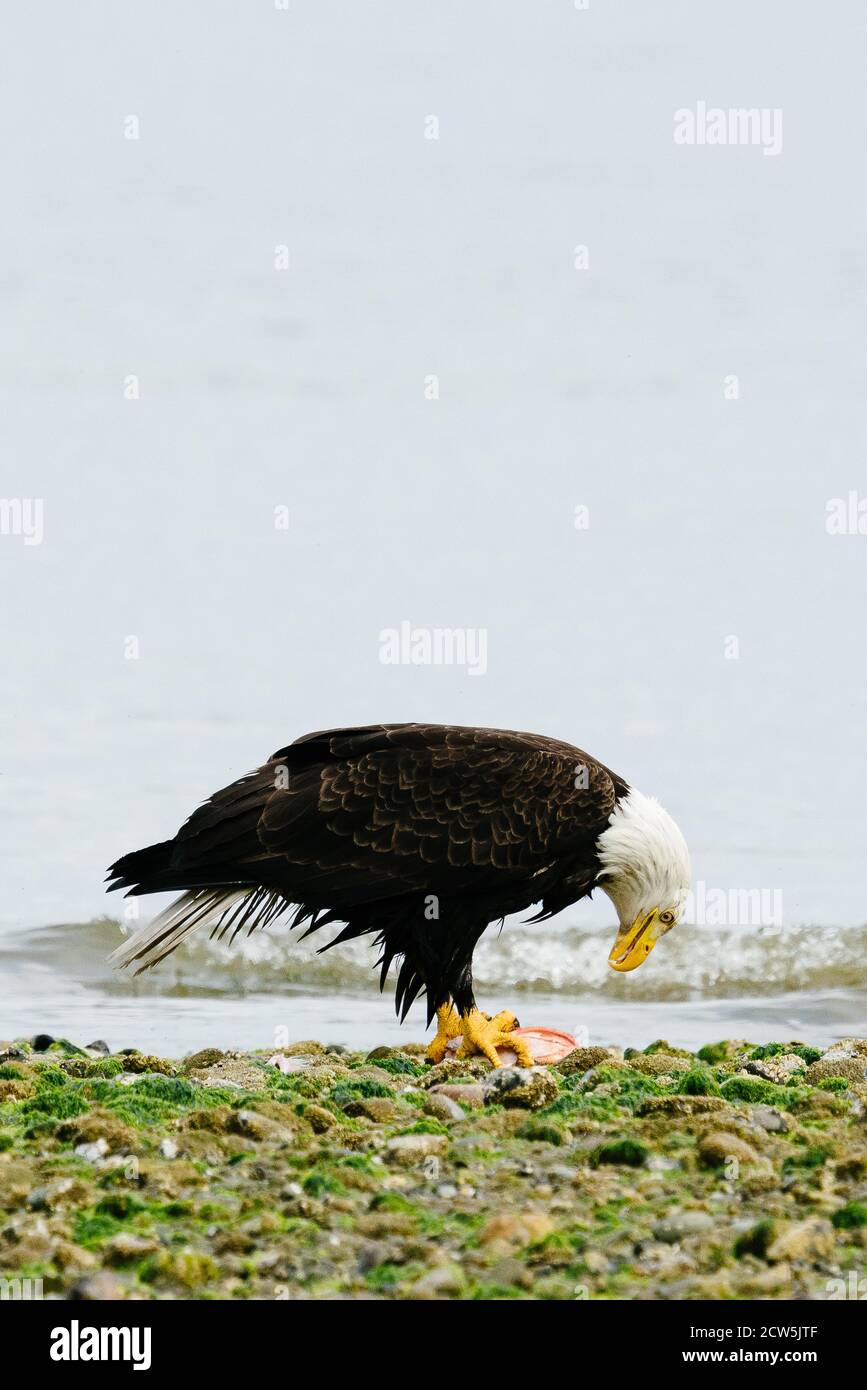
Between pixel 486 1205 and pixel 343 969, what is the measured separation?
7.66 meters

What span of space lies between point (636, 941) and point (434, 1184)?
11.1 feet

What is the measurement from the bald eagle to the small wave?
167 inches

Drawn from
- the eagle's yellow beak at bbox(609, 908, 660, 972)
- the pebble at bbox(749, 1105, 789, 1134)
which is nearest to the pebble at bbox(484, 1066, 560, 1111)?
the pebble at bbox(749, 1105, 789, 1134)

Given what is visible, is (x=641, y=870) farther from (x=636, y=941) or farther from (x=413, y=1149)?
(x=413, y=1149)

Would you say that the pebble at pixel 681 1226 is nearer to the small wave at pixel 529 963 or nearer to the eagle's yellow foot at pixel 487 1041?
the eagle's yellow foot at pixel 487 1041

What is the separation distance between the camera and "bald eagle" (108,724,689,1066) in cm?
815

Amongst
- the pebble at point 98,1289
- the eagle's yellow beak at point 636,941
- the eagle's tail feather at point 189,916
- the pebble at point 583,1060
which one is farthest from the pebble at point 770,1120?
the eagle's tail feather at point 189,916

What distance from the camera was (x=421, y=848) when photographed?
8164 mm

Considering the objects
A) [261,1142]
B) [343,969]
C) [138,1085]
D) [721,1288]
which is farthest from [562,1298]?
[343,969]

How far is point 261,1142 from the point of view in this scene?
19.5 feet

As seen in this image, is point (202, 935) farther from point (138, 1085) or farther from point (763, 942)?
point (138, 1085)

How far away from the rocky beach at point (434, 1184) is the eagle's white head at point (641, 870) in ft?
3.33

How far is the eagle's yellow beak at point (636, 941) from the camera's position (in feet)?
28.5

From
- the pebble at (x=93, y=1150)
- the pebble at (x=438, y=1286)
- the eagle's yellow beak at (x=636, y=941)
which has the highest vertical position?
the eagle's yellow beak at (x=636, y=941)
